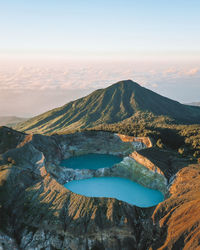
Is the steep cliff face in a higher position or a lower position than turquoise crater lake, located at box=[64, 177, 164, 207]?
higher

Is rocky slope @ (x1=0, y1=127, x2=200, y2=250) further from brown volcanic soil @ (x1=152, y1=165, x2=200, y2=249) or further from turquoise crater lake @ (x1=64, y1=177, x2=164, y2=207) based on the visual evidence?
turquoise crater lake @ (x1=64, y1=177, x2=164, y2=207)

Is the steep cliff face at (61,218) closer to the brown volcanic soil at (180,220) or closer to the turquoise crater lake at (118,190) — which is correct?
the brown volcanic soil at (180,220)

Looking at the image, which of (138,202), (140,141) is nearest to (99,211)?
(138,202)

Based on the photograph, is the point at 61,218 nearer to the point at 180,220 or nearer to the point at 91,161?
the point at 180,220

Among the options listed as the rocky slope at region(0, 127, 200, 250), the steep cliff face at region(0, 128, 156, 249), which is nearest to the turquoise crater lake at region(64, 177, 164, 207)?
the rocky slope at region(0, 127, 200, 250)

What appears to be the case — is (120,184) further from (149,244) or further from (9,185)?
(9,185)

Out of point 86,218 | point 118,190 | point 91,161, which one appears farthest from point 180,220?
point 91,161
